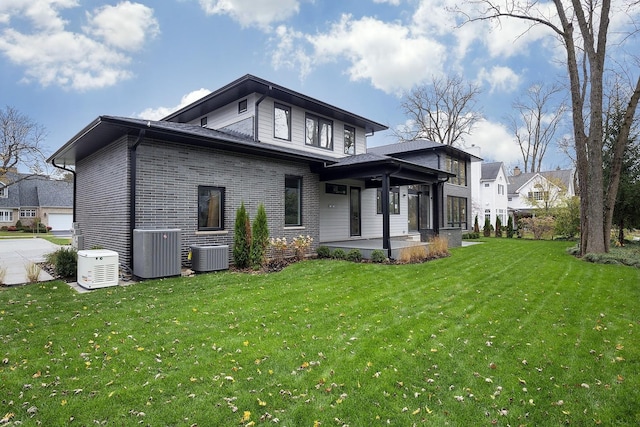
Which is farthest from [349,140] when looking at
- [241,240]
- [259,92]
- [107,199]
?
[107,199]

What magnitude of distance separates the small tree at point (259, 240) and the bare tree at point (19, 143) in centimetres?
2608

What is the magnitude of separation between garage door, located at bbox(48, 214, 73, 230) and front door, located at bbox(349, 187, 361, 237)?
36.6 meters

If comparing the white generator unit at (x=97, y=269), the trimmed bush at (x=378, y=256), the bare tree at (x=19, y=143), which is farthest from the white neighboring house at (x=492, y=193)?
the bare tree at (x=19, y=143)

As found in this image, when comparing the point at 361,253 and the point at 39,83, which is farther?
the point at 39,83

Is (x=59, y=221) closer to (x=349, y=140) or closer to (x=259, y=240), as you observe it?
(x=349, y=140)

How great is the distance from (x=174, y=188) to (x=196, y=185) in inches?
23.1

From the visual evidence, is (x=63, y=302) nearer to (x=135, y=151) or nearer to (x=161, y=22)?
(x=135, y=151)

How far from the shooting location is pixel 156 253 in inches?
297

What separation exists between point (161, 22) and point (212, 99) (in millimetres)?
4752

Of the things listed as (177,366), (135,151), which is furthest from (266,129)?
(177,366)

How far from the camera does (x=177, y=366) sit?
3.57 metres

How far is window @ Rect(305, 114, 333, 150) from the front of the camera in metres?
13.7

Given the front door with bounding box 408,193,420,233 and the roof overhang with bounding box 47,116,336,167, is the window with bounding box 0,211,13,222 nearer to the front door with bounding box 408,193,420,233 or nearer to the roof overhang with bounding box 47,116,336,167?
the roof overhang with bounding box 47,116,336,167

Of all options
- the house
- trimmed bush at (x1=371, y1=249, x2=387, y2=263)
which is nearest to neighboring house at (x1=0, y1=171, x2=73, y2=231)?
the house
